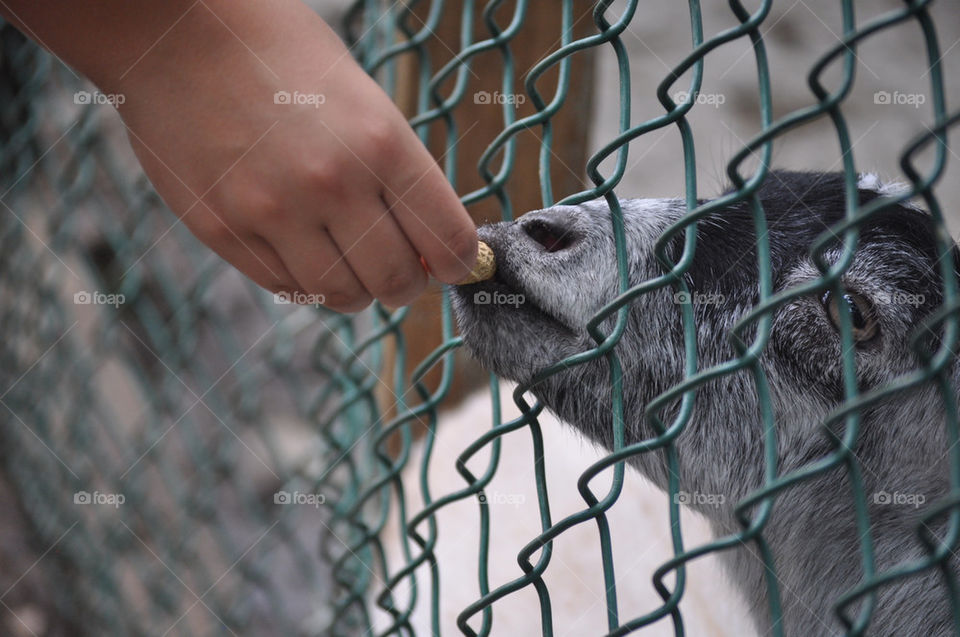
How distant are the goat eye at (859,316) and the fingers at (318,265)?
0.78 m

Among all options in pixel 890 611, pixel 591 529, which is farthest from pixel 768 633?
pixel 591 529

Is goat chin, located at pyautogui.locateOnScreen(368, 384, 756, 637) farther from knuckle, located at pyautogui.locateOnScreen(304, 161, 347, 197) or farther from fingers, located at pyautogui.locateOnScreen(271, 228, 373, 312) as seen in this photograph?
knuckle, located at pyautogui.locateOnScreen(304, 161, 347, 197)

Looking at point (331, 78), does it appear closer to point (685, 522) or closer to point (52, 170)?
point (685, 522)

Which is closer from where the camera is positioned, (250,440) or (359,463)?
(359,463)

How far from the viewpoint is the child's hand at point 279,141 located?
100 centimetres

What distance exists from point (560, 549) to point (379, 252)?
1.65 meters

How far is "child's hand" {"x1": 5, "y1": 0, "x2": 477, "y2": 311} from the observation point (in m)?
1.00

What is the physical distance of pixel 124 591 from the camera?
161 inches

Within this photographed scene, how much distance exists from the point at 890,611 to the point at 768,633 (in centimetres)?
29

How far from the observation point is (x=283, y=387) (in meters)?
5.45

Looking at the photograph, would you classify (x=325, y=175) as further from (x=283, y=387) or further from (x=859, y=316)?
(x=283, y=387)

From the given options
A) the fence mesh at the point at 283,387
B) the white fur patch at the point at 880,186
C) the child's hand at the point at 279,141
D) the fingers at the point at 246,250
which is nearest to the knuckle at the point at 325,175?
the child's hand at the point at 279,141

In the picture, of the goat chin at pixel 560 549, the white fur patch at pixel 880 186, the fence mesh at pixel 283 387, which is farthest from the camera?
the goat chin at pixel 560 549

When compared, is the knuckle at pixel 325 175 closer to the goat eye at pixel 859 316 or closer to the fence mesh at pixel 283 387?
the fence mesh at pixel 283 387
